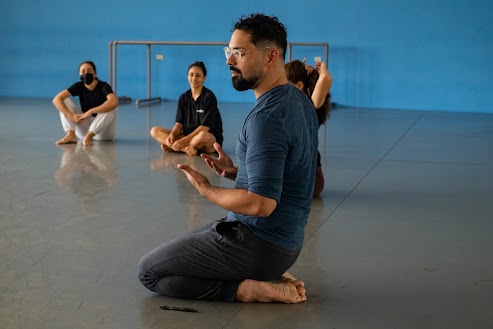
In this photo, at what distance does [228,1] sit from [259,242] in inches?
398

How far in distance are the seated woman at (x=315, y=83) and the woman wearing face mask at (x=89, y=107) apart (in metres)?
3.05

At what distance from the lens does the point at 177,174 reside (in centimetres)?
582

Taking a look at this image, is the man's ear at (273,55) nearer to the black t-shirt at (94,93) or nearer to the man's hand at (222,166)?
the man's hand at (222,166)

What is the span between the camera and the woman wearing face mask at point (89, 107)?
7.38m

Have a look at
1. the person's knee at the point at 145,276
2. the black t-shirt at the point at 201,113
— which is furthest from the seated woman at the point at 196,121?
the person's knee at the point at 145,276

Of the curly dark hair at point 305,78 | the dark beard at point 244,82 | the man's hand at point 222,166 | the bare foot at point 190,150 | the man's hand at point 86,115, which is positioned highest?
the dark beard at point 244,82

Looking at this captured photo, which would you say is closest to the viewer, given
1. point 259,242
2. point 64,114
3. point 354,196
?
point 259,242

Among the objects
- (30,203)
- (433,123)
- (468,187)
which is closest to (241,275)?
(30,203)

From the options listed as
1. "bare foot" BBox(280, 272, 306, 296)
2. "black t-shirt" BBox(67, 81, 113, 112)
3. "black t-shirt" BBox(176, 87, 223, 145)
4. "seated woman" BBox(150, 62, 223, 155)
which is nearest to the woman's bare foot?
"black t-shirt" BBox(67, 81, 113, 112)

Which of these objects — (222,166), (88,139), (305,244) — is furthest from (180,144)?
(222,166)

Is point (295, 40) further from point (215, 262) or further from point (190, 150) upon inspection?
point (215, 262)

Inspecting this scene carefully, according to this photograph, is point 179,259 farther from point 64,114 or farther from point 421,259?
point 64,114

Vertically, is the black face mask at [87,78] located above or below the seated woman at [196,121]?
above

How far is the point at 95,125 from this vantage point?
24.6 feet
